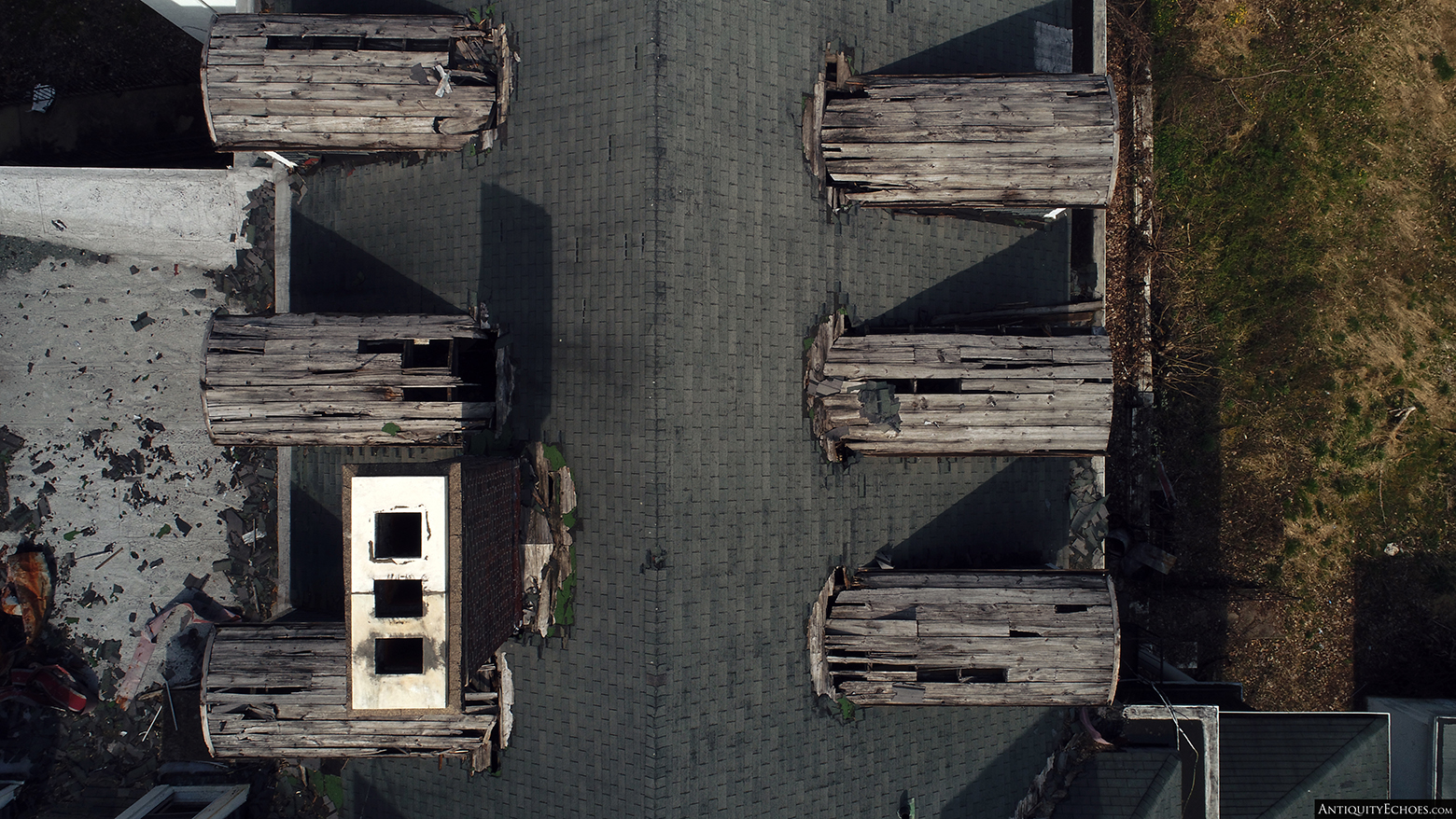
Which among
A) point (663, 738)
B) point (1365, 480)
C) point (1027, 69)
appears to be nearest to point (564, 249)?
point (663, 738)

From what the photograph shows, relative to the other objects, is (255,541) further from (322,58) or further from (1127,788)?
(1127,788)

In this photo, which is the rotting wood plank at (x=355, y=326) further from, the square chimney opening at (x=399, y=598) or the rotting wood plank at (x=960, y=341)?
the rotting wood plank at (x=960, y=341)

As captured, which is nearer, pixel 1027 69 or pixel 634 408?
pixel 634 408

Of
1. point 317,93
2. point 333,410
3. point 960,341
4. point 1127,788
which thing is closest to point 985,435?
point 960,341

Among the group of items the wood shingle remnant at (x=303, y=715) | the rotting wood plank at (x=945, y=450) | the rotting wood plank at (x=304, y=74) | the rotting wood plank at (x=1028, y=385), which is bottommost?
the wood shingle remnant at (x=303, y=715)

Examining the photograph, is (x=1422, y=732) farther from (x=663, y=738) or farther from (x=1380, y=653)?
(x=663, y=738)

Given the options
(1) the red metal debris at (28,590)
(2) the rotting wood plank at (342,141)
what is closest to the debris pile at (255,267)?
(2) the rotting wood plank at (342,141)
